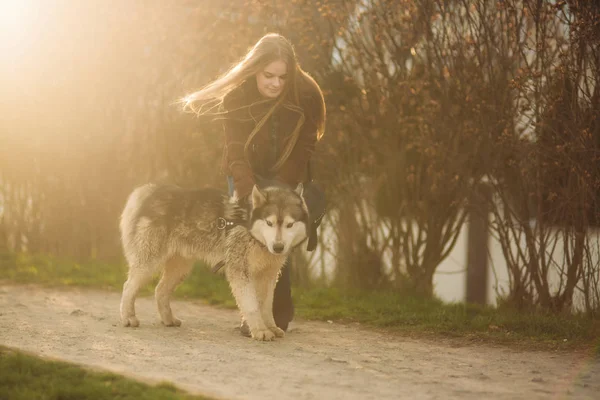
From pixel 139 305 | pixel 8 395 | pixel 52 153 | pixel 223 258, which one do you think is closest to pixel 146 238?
pixel 223 258

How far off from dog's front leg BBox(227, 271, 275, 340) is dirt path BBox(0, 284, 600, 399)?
0.12 m

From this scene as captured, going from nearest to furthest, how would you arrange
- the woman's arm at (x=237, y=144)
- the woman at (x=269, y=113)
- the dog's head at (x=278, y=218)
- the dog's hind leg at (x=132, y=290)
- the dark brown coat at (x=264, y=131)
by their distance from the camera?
1. the dog's head at (x=278, y=218)
2. the woman's arm at (x=237, y=144)
3. the woman at (x=269, y=113)
4. the dark brown coat at (x=264, y=131)
5. the dog's hind leg at (x=132, y=290)

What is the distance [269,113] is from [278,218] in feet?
3.16

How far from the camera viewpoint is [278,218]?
541 cm

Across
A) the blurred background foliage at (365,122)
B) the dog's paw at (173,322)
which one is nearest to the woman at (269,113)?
the dog's paw at (173,322)

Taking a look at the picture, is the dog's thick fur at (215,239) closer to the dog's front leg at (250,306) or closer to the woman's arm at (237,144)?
the dog's front leg at (250,306)

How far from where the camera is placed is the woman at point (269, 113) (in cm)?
588

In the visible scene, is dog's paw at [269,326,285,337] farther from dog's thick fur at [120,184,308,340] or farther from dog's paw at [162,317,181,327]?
dog's paw at [162,317,181,327]

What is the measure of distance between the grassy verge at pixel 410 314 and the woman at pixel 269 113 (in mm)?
1401

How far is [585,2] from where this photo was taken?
6.00m

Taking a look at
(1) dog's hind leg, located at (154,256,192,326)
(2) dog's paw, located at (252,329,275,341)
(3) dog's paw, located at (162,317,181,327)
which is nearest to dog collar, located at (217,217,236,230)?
(1) dog's hind leg, located at (154,256,192,326)

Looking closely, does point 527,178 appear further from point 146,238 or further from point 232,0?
point 232,0

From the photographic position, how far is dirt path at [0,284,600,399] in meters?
4.16

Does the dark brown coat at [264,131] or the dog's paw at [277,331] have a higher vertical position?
the dark brown coat at [264,131]
